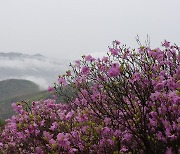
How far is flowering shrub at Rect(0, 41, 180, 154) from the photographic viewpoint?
5.23 m

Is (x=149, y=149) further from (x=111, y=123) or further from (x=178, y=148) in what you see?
(x=111, y=123)

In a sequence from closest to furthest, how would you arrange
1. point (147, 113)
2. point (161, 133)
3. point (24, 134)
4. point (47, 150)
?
1. point (161, 133)
2. point (147, 113)
3. point (47, 150)
4. point (24, 134)

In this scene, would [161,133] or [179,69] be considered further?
[179,69]

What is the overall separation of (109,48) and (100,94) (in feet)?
4.75

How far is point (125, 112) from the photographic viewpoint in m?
6.87

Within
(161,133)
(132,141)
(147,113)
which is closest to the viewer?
(161,133)

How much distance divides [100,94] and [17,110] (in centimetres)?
289

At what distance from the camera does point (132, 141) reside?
627 centimetres

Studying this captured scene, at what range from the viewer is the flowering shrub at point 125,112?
523 centimetres

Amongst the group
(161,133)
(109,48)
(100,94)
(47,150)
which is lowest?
(47,150)

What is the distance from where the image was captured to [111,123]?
21.7ft

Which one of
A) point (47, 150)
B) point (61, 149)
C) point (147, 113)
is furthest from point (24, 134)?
point (147, 113)

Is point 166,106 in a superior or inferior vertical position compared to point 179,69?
inferior

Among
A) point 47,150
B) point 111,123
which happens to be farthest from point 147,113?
point 47,150
